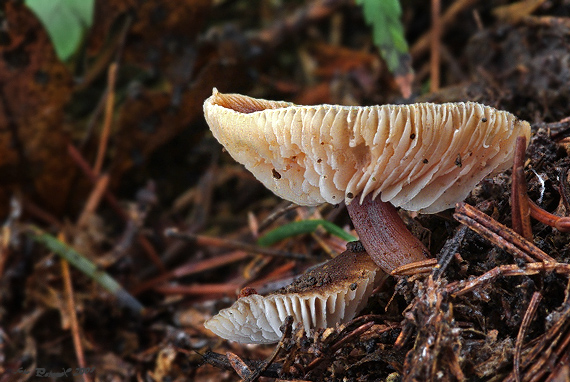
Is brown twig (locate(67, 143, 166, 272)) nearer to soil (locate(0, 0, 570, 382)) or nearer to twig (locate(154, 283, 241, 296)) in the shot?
soil (locate(0, 0, 570, 382))

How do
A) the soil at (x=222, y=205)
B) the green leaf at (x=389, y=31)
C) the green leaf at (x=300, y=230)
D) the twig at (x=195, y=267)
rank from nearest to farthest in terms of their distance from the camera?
1. the soil at (x=222, y=205)
2. the green leaf at (x=300, y=230)
3. the green leaf at (x=389, y=31)
4. the twig at (x=195, y=267)

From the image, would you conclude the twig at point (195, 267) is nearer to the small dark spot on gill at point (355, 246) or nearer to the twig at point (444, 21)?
the small dark spot on gill at point (355, 246)

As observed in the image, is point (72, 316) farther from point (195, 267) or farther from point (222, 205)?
point (222, 205)

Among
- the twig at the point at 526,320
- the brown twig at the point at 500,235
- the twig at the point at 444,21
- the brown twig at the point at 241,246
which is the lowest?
the brown twig at the point at 241,246

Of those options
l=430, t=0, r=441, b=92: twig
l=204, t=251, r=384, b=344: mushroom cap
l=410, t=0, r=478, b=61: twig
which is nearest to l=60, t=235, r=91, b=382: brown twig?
l=204, t=251, r=384, b=344: mushroom cap

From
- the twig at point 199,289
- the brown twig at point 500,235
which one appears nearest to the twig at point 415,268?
the brown twig at point 500,235

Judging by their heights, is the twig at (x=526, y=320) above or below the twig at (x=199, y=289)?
above

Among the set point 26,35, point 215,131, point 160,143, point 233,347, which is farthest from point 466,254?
point 26,35
